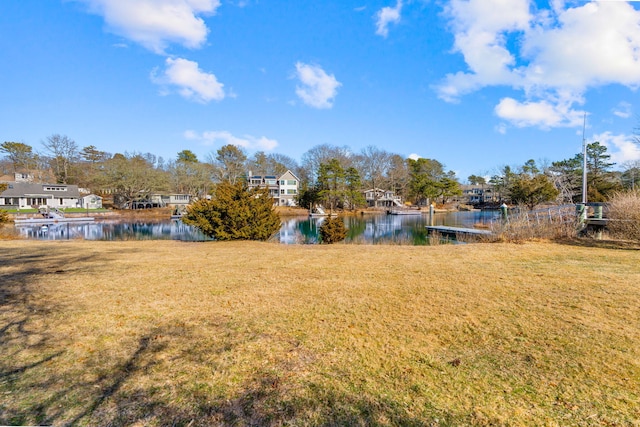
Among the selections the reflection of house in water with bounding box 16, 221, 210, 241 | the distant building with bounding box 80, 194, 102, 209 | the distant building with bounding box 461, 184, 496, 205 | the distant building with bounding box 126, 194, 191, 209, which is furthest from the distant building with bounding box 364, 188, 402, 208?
the distant building with bounding box 80, 194, 102, 209

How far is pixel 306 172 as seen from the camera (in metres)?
61.8

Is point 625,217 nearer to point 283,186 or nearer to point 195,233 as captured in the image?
point 195,233

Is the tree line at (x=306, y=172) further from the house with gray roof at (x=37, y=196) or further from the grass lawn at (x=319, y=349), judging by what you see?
the grass lawn at (x=319, y=349)

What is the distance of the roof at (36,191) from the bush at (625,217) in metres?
58.1

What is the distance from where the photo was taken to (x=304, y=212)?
50469 millimetres

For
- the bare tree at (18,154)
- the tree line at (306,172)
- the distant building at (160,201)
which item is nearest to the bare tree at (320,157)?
the tree line at (306,172)

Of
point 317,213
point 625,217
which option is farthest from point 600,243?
point 317,213

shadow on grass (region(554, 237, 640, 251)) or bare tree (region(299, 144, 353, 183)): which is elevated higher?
bare tree (region(299, 144, 353, 183))

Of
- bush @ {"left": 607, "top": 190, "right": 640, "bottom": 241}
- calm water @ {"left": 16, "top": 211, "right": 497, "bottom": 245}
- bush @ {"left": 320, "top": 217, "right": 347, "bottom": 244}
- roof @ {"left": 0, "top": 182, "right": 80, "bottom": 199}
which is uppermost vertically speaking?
roof @ {"left": 0, "top": 182, "right": 80, "bottom": 199}

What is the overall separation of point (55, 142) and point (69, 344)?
60587mm

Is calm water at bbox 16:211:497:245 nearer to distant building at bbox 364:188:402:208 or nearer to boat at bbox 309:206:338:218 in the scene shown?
boat at bbox 309:206:338:218

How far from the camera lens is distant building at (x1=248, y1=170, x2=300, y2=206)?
58.0 metres

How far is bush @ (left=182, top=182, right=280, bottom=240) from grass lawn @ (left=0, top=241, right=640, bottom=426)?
6940 millimetres

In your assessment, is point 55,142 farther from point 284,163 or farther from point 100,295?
point 100,295
